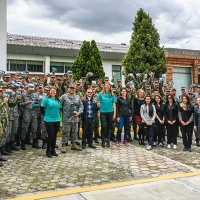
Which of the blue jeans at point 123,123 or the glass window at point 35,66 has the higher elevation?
the glass window at point 35,66

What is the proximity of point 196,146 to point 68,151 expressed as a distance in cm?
411

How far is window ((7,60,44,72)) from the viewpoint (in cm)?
1771

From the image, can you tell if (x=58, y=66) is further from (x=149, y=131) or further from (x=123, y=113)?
(x=149, y=131)

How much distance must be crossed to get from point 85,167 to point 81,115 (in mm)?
2399

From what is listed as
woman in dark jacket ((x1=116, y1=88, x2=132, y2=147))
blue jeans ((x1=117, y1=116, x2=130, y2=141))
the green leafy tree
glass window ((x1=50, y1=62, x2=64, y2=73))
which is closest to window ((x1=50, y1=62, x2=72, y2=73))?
glass window ((x1=50, y1=62, x2=64, y2=73))

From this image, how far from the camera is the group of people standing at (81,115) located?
729 cm

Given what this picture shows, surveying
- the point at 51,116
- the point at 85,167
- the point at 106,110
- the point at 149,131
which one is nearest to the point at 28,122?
the point at 51,116

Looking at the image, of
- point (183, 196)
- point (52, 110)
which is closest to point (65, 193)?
point (183, 196)

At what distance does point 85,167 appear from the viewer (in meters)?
6.25

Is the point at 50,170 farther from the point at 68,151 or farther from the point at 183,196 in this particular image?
the point at 183,196

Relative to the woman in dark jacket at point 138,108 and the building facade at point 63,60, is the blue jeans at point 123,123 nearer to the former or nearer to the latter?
the woman in dark jacket at point 138,108

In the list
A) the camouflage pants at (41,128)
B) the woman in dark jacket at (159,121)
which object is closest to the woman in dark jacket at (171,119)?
the woman in dark jacket at (159,121)

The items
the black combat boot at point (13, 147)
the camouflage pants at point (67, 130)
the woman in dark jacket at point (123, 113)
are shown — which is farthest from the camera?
the woman in dark jacket at point (123, 113)

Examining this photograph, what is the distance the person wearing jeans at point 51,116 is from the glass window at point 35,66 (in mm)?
11497
